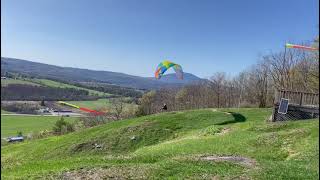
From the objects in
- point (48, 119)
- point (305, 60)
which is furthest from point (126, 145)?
point (48, 119)

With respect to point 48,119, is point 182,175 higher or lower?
higher

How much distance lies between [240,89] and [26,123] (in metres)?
47.0

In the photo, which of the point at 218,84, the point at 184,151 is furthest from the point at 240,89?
the point at 184,151

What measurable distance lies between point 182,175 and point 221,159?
3431 millimetres

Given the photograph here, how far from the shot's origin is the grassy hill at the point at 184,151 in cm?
1230

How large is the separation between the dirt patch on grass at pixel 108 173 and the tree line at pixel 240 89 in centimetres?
4267

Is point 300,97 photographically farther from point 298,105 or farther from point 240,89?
point 240,89

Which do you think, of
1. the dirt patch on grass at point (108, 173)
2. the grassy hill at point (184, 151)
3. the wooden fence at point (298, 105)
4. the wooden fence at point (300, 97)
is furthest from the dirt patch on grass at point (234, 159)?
the wooden fence at point (300, 97)

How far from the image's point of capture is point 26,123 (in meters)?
98.0

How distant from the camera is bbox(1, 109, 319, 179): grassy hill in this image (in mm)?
12297

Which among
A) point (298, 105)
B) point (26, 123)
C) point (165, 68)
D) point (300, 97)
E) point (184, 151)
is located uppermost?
point (165, 68)

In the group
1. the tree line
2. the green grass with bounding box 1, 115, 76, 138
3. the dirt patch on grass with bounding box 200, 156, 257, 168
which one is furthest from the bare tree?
the dirt patch on grass with bounding box 200, 156, 257, 168

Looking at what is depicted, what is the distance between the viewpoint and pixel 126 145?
1153 inches

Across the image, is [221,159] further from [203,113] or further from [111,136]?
[203,113]
